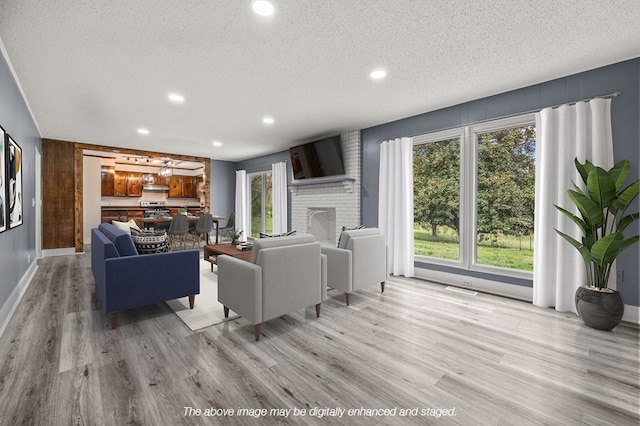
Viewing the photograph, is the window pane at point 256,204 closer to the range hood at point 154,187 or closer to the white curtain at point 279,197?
the white curtain at point 279,197

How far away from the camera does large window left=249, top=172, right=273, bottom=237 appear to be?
27.0 feet

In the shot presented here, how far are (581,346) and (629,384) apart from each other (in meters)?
0.51

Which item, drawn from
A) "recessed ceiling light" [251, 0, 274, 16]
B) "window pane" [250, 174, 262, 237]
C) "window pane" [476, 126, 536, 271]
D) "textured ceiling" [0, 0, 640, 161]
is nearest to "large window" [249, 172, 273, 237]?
"window pane" [250, 174, 262, 237]

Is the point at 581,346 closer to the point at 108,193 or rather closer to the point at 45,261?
the point at 45,261

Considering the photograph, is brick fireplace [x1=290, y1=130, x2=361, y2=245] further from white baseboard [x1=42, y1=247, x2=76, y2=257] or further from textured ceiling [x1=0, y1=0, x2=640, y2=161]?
white baseboard [x1=42, y1=247, x2=76, y2=257]

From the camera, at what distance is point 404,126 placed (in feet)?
15.5

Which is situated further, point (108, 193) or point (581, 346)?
point (108, 193)

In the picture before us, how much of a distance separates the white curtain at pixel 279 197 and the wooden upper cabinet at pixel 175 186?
502cm

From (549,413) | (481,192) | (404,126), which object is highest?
(404,126)

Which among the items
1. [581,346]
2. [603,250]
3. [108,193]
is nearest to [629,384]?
[581,346]

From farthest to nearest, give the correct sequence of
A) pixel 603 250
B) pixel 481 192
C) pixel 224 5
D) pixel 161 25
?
pixel 481 192, pixel 603 250, pixel 161 25, pixel 224 5

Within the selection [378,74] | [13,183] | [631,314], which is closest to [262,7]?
[378,74]

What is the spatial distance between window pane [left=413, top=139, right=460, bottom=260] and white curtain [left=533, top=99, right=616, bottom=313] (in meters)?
1.05

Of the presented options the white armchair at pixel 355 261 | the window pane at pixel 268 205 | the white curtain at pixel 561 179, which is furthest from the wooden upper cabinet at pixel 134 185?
the white curtain at pixel 561 179
